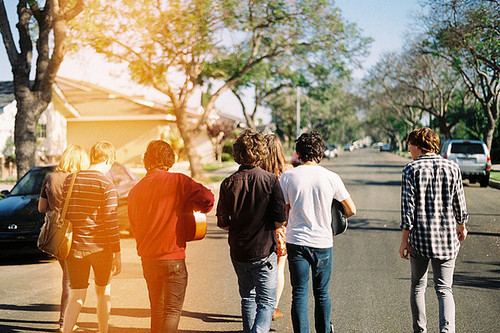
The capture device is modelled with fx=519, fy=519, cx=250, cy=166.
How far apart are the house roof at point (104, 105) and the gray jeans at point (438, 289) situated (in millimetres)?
29379

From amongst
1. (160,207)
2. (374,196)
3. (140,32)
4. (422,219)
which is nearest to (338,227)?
(422,219)

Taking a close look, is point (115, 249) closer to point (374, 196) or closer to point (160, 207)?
point (160, 207)

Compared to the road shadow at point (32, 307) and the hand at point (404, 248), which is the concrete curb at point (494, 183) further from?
the road shadow at point (32, 307)

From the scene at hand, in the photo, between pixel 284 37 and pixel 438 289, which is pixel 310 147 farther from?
pixel 284 37

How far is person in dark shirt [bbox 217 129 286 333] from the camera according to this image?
386cm

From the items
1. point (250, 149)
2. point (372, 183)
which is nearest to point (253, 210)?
point (250, 149)

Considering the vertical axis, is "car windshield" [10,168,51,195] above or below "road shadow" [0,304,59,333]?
above

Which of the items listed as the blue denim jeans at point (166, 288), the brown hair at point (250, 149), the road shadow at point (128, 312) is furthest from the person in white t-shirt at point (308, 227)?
the road shadow at point (128, 312)

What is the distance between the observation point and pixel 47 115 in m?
30.7

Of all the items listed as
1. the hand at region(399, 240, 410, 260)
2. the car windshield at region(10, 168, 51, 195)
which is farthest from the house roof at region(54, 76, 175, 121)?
the hand at region(399, 240, 410, 260)

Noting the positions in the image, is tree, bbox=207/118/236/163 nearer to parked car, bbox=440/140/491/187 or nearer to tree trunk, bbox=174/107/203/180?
tree trunk, bbox=174/107/203/180

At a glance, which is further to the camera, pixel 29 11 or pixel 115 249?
pixel 29 11

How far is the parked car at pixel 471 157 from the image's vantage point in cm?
1955

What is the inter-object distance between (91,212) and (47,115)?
28.7 meters
